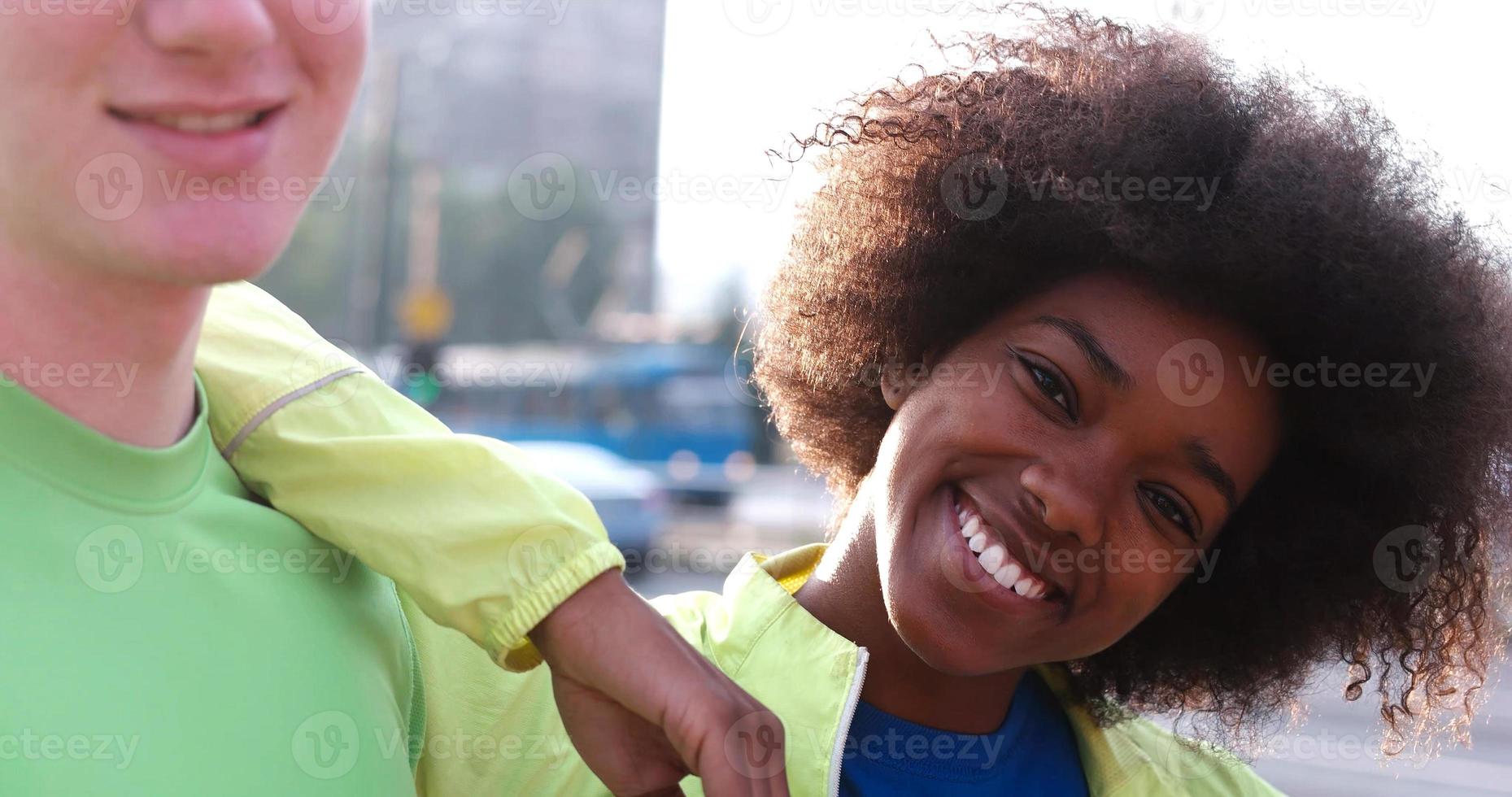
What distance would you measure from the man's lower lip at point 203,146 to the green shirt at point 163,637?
26 centimetres

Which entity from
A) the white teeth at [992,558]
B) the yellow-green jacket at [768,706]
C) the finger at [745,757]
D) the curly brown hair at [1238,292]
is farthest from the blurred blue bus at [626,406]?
the finger at [745,757]

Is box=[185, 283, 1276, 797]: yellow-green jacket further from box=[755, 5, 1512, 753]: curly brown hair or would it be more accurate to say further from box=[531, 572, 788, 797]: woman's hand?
box=[755, 5, 1512, 753]: curly brown hair

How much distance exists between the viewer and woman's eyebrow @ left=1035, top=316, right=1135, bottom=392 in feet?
6.83

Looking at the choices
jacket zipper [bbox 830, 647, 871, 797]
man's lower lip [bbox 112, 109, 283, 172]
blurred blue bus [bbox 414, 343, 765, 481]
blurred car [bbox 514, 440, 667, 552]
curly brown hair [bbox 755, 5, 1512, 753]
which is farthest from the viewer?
blurred blue bus [bbox 414, 343, 765, 481]

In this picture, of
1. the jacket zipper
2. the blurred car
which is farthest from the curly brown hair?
the blurred car

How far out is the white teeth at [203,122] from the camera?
1.12 metres

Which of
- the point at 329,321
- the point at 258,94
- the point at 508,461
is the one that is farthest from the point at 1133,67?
the point at 329,321

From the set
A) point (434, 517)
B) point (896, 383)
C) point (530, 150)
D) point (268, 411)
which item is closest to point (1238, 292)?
point (896, 383)

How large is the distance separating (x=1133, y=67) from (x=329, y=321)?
3897 cm

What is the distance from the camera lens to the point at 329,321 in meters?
39.4

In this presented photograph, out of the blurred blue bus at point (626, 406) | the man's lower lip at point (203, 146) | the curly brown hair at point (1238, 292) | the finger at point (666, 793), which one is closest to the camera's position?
the man's lower lip at point (203, 146)

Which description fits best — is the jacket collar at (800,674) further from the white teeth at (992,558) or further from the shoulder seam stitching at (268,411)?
the shoulder seam stitching at (268,411)

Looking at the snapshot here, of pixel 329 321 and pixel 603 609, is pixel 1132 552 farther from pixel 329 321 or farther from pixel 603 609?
pixel 329 321

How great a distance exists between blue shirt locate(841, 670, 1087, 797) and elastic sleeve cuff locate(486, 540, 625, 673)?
32.1 inches
